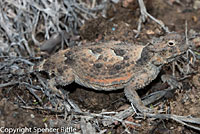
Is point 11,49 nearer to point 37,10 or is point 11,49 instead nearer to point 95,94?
point 37,10

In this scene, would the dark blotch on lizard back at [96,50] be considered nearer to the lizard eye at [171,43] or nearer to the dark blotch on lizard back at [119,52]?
the dark blotch on lizard back at [119,52]

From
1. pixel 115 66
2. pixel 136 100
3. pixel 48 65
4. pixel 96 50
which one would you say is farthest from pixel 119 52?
pixel 48 65

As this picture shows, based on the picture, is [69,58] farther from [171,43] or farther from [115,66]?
[171,43]

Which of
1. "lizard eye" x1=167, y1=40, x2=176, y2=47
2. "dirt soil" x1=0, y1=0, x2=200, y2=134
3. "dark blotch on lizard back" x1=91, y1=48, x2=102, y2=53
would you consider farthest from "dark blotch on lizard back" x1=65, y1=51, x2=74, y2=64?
"lizard eye" x1=167, y1=40, x2=176, y2=47

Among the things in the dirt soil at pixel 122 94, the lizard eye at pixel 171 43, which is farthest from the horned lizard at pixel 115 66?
the dirt soil at pixel 122 94

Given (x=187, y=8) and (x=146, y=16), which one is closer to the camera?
(x=146, y=16)

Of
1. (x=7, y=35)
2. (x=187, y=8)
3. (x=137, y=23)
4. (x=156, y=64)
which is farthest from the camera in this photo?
(x=187, y=8)

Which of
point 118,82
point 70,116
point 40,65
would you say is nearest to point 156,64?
point 118,82
